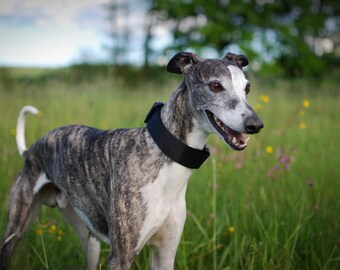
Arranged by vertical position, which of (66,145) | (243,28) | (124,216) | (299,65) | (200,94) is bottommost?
(124,216)

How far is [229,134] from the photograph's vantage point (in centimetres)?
217

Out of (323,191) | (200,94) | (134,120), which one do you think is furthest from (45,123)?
(200,94)

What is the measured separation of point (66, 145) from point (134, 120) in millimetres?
4311

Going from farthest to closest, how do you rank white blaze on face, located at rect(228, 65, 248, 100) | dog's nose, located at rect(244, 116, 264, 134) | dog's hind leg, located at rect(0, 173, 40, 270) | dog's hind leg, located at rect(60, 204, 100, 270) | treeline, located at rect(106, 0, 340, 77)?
treeline, located at rect(106, 0, 340, 77) → dog's hind leg, located at rect(60, 204, 100, 270) → dog's hind leg, located at rect(0, 173, 40, 270) → white blaze on face, located at rect(228, 65, 248, 100) → dog's nose, located at rect(244, 116, 264, 134)

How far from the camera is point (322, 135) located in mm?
6688

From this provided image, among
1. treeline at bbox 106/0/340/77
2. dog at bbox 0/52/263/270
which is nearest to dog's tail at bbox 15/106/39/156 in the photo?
dog at bbox 0/52/263/270

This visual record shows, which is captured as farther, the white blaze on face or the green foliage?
the green foliage

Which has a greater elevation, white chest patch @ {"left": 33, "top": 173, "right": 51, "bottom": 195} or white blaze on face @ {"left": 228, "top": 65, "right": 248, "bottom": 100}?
white blaze on face @ {"left": 228, "top": 65, "right": 248, "bottom": 100}

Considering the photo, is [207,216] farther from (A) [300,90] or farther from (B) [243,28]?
(B) [243,28]

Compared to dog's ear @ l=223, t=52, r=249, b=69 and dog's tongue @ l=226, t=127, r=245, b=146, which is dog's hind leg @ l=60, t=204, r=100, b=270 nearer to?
dog's tongue @ l=226, t=127, r=245, b=146

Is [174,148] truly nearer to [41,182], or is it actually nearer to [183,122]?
[183,122]

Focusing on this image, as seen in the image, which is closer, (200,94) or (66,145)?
(200,94)

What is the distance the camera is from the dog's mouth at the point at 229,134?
2129 millimetres

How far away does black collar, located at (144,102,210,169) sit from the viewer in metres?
2.32
